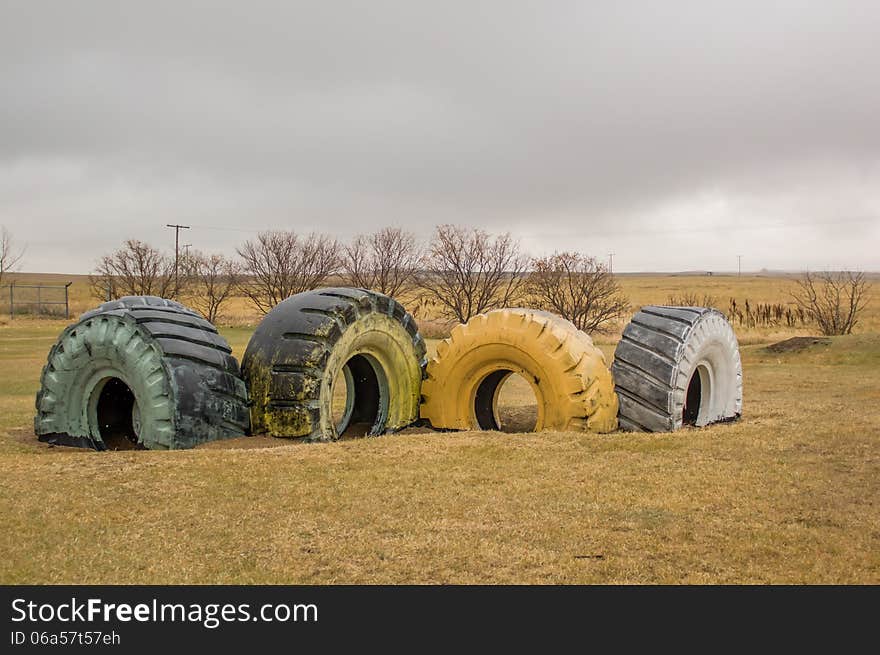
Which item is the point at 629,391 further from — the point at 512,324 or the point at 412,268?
the point at 412,268

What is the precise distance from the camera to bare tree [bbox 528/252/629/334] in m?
35.0

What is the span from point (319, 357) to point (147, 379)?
1.55 m

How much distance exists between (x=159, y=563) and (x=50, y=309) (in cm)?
5081

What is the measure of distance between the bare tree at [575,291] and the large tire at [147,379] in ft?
90.6

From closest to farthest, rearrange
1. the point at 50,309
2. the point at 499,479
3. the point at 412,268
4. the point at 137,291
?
the point at 499,479
the point at 412,268
the point at 50,309
the point at 137,291

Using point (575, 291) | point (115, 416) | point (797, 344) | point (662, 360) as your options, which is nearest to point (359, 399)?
point (115, 416)

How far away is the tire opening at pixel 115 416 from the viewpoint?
844 cm

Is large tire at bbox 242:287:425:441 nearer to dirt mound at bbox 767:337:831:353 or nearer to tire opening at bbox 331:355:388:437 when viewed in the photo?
tire opening at bbox 331:355:388:437

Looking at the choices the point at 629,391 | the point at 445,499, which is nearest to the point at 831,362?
the point at 629,391

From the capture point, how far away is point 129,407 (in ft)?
29.4

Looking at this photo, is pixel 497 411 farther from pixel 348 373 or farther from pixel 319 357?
pixel 319 357

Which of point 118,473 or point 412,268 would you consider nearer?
point 118,473

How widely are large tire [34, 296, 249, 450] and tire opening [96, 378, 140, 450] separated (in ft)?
0.12

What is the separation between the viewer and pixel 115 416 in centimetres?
876
